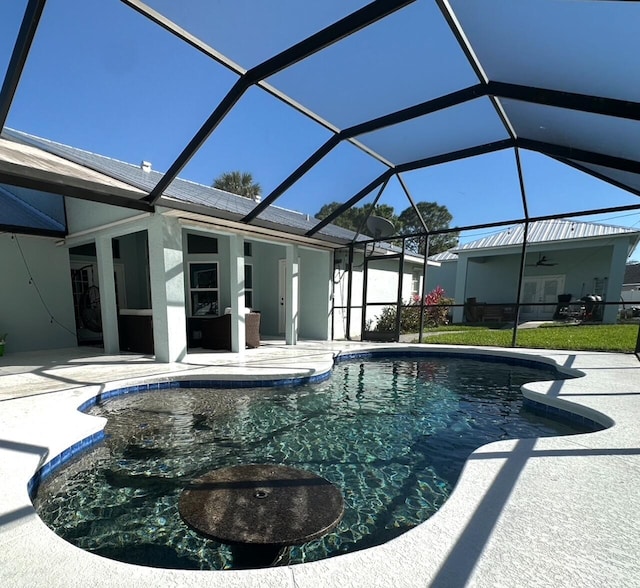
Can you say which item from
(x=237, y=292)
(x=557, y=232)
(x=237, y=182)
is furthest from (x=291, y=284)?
(x=237, y=182)

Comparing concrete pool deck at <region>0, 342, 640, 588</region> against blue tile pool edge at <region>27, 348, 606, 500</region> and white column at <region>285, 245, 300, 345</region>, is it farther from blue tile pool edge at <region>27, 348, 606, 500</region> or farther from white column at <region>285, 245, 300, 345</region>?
white column at <region>285, 245, 300, 345</region>

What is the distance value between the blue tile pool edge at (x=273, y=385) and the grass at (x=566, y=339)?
1.35m

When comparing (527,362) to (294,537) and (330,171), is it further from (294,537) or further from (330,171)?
(294,537)

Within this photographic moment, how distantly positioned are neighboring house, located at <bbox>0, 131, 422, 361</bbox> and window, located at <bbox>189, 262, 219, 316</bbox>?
3 centimetres

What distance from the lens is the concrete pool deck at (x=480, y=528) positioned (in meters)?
1.48

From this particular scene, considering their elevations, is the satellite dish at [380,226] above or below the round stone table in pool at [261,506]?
above

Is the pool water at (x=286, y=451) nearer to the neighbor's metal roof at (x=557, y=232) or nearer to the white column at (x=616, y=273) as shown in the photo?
the white column at (x=616, y=273)

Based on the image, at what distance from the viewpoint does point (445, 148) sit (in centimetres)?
660

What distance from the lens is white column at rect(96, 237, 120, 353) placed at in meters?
7.23

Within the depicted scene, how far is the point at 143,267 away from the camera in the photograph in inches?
381

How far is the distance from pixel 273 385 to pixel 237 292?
2575 mm

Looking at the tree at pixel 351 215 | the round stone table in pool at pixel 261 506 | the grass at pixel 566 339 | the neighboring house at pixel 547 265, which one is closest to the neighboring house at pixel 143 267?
the tree at pixel 351 215

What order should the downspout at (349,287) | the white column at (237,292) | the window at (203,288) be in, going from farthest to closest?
1. the downspout at (349,287)
2. the window at (203,288)
3. the white column at (237,292)

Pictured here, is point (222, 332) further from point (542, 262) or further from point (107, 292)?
point (542, 262)
